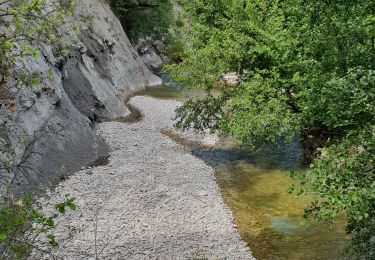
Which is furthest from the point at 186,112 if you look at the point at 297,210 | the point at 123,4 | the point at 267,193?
the point at 123,4

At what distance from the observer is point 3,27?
69.6 feet

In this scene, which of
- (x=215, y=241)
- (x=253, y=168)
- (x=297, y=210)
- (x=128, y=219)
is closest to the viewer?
(x=215, y=241)

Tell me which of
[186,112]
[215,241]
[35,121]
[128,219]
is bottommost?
[215,241]

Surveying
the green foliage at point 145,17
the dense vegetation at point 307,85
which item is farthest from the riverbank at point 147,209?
the green foliage at point 145,17

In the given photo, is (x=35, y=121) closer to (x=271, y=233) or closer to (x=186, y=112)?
(x=186, y=112)

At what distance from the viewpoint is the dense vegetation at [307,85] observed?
8352mm

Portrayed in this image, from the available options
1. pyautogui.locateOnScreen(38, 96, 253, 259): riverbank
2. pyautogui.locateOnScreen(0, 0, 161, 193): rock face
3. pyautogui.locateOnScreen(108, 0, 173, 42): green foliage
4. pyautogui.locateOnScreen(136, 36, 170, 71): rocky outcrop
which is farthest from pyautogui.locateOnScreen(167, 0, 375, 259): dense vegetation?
pyautogui.locateOnScreen(136, 36, 170, 71): rocky outcrop

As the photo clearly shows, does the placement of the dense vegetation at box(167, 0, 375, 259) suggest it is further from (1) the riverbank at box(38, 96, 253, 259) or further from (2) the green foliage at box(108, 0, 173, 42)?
(2) the green foliage at box(108, 0, 173, 42)

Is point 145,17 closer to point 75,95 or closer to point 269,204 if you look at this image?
point 75,95

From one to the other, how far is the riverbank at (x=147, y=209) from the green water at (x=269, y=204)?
2.28ft

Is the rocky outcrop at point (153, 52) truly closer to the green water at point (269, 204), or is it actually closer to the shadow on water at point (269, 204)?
the green water at point (269, 204)

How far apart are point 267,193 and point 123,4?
34.1m

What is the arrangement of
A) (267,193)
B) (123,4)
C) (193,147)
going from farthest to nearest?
(123,4) < (193,147) < (267,193)

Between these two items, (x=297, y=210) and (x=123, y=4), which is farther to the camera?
(x=123, y=4)
